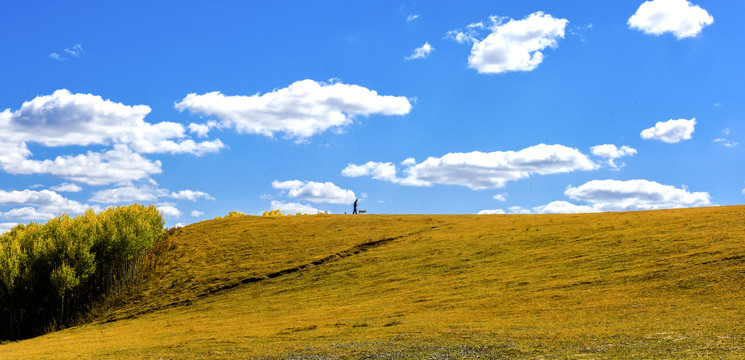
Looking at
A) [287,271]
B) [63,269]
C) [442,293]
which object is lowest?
[442,293]

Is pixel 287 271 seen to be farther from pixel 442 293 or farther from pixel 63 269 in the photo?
pixel 442 293

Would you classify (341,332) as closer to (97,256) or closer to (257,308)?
(257,308)

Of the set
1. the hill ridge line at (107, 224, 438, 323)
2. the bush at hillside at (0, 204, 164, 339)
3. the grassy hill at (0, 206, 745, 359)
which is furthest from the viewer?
the bush at hillside at (0, 204, 164, 339)

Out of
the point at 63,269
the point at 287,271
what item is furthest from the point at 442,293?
the point at 63,269

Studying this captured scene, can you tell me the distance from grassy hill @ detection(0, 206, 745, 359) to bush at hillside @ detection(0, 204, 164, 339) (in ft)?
11.6

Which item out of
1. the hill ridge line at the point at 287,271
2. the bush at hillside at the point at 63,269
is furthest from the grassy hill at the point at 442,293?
the bush at hillside at the point at 63,269

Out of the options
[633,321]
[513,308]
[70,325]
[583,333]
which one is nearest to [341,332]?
[513,308]

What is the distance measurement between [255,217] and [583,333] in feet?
214

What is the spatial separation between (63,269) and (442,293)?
115 feet

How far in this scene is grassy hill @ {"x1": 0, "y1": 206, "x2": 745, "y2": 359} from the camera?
22000 mm

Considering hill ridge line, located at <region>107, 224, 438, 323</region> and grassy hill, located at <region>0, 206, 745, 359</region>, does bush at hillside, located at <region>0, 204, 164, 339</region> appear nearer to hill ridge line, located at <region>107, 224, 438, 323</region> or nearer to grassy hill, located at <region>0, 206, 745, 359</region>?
grassy hill, located at <region>0, 206, 745, 359</region>

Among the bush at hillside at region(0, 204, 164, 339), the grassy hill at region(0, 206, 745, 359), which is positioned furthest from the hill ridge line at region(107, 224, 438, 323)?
the bush at hillside at region(0, 204, 164, 339)

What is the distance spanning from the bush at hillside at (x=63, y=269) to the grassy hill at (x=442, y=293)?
3527mm

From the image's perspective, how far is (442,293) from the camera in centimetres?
3816
